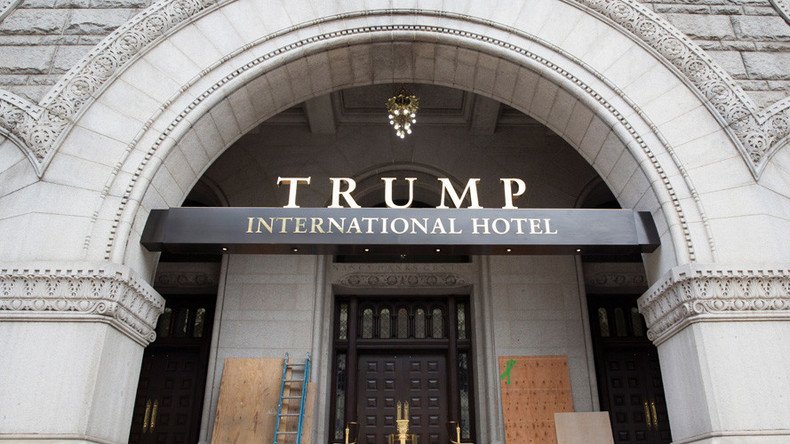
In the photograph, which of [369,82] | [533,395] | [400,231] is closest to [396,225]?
[400,231]

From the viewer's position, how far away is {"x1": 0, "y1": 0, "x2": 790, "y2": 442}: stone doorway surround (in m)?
5.49

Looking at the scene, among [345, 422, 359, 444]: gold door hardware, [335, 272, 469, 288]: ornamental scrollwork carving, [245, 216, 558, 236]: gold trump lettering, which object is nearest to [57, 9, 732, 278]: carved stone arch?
[245, 216, 558, 236]: gold trump lettering

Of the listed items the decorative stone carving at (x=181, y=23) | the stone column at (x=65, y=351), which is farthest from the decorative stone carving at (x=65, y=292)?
the decorative stone carving at (x=181, y=23)

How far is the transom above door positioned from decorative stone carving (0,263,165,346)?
4901 mm

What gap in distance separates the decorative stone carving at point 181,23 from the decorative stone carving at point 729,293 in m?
1.24

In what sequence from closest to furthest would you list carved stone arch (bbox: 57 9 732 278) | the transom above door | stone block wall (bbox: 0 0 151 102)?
1. carved stone arch (bbox: 57 9 732 278)
2. stone block wall (bbox: 0 0 151 102)
3. the transom above door

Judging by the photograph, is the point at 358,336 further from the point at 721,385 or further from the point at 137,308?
the point at 721,385

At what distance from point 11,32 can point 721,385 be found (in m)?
8.84

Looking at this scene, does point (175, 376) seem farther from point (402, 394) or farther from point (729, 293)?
point (729, 293)

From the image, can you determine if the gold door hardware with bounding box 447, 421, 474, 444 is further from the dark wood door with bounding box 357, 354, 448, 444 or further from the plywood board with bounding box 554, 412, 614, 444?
the plywood board with bounding box 554, 412, 614, 444

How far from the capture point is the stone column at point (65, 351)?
17.1 feet

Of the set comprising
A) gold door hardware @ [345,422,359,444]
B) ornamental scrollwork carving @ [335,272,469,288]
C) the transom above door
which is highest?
ornamental scrollwork carving @ [335,272,469,288]

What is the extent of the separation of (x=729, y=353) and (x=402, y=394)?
18.3 feet

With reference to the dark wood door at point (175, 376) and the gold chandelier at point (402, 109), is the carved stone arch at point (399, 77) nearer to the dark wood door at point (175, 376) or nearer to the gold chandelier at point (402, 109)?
the gold chandelier at point (402, 109)
